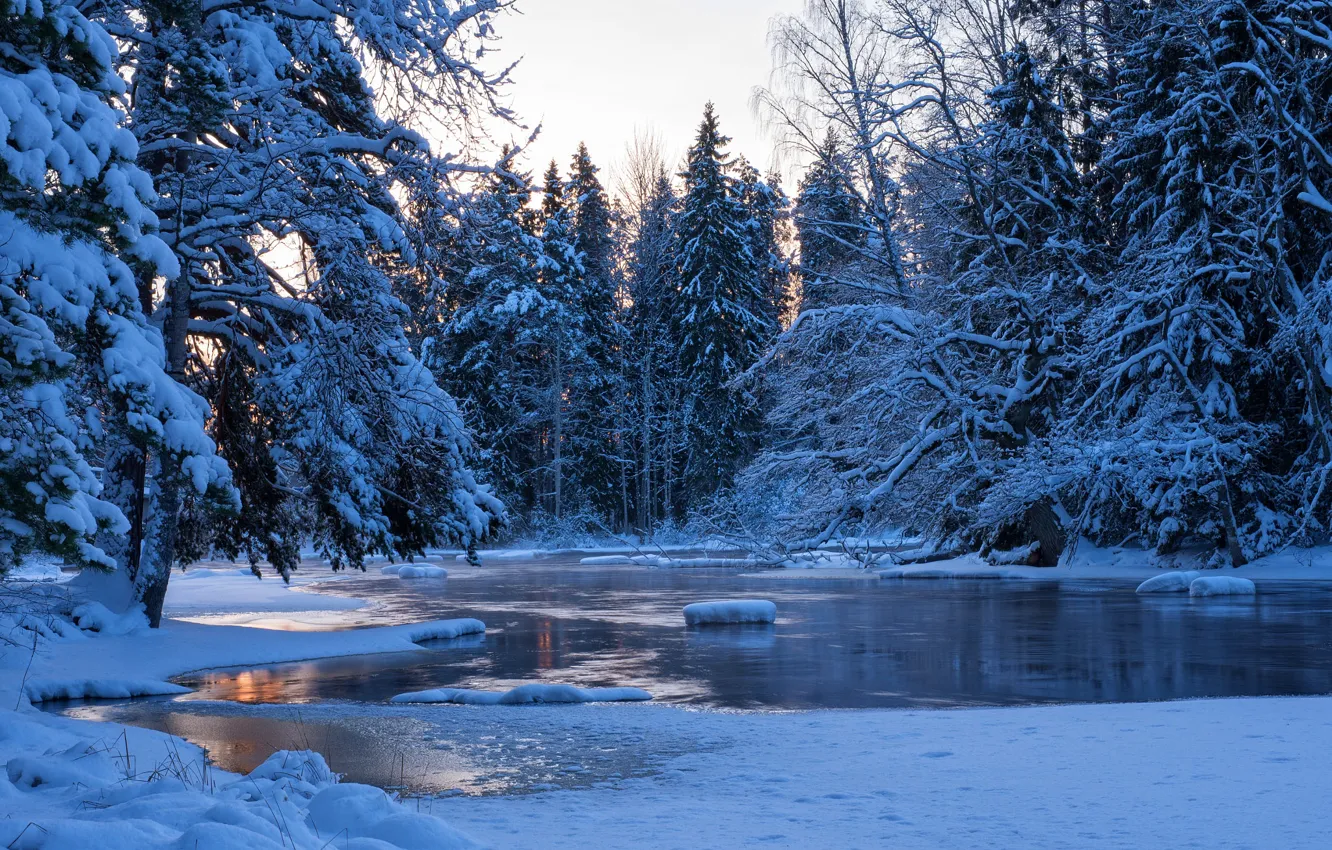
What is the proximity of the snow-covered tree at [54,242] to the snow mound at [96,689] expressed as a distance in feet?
16.3

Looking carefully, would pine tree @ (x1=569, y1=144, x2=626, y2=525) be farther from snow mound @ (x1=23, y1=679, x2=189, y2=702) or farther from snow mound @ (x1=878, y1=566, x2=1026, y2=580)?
snow mound @ (x1=23, y1=679, x2=189, y2=702)

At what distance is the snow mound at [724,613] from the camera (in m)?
18.4

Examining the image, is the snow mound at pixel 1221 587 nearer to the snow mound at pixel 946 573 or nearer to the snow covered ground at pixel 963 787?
the snow mound at pixel 946 573

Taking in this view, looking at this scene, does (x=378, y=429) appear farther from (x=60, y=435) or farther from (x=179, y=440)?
(x=60, y=435)

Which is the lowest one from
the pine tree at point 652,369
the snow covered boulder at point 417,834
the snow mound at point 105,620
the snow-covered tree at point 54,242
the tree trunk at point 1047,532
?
the snow covered boulder at point 417,834

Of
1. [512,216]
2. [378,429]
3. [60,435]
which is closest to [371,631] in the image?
[378,429]

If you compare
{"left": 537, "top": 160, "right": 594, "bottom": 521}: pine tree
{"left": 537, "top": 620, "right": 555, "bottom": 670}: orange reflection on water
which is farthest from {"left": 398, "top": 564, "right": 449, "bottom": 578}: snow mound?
{"left": 537, "top": 160, "right": 594, "bottom": 521}: pine tree

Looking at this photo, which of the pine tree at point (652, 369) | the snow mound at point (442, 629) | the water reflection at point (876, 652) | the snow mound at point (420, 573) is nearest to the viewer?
the water reflection at point (876, 652)

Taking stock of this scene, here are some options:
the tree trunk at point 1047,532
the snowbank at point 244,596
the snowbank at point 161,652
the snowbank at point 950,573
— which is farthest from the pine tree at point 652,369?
the snowbank at point 161,652

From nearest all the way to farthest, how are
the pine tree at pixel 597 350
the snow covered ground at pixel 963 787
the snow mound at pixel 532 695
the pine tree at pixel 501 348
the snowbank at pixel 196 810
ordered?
the snowbank at pixel 196 810, the snow covered ground at pixel 963 787, the snow mound at pixel 532 695, the pine tree at pixel 501 348, the pine tree at pixel 597 350

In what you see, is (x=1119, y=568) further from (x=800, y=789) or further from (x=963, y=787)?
(x=800, y=789)

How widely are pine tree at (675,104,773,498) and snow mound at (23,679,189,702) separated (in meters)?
37.9

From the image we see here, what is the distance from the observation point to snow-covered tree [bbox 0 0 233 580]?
6.39 meters

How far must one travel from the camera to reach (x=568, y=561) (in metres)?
42.0
